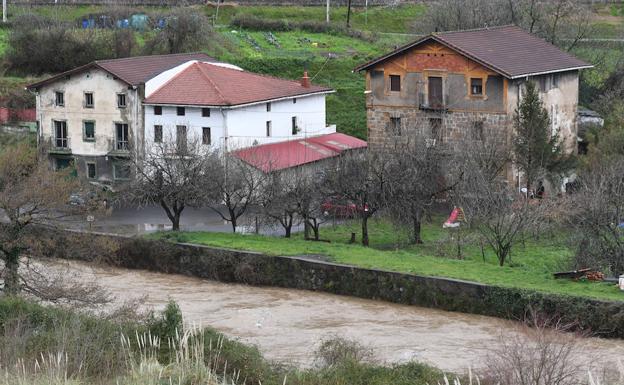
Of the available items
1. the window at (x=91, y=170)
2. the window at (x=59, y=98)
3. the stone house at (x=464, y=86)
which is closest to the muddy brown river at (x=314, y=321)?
the stone house at (x=464, y=86)

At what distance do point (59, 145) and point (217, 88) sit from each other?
7480 millimetres

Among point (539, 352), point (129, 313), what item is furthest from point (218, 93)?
point (539, 352)

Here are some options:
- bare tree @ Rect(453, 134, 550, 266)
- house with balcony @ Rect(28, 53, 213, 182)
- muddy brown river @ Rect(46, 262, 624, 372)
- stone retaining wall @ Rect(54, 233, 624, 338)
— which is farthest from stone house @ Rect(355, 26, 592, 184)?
muddy brown river @ Rect(46, 262, 624, 372)

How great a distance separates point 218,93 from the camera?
51.5m

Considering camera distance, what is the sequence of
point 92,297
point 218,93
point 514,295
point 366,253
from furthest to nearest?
point 218,93
point 366,253
point 514,295
point 92,297

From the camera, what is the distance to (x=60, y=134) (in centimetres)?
5456

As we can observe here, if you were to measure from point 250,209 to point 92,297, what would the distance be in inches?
538

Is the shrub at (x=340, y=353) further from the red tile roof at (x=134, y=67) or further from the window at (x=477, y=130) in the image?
the red tile roof at (x=134, y=67)

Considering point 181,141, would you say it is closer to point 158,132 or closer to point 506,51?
point 158,132

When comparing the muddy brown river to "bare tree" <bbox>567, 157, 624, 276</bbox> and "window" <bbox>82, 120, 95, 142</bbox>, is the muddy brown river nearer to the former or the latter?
"bare tree" <bbox>567, 157, 624, 276</bbox>

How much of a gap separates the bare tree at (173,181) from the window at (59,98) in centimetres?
811

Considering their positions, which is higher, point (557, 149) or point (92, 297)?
point (557, 149)

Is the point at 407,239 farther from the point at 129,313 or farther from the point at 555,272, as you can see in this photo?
the point at 129,313

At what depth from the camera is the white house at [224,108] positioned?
51094 millimetres
